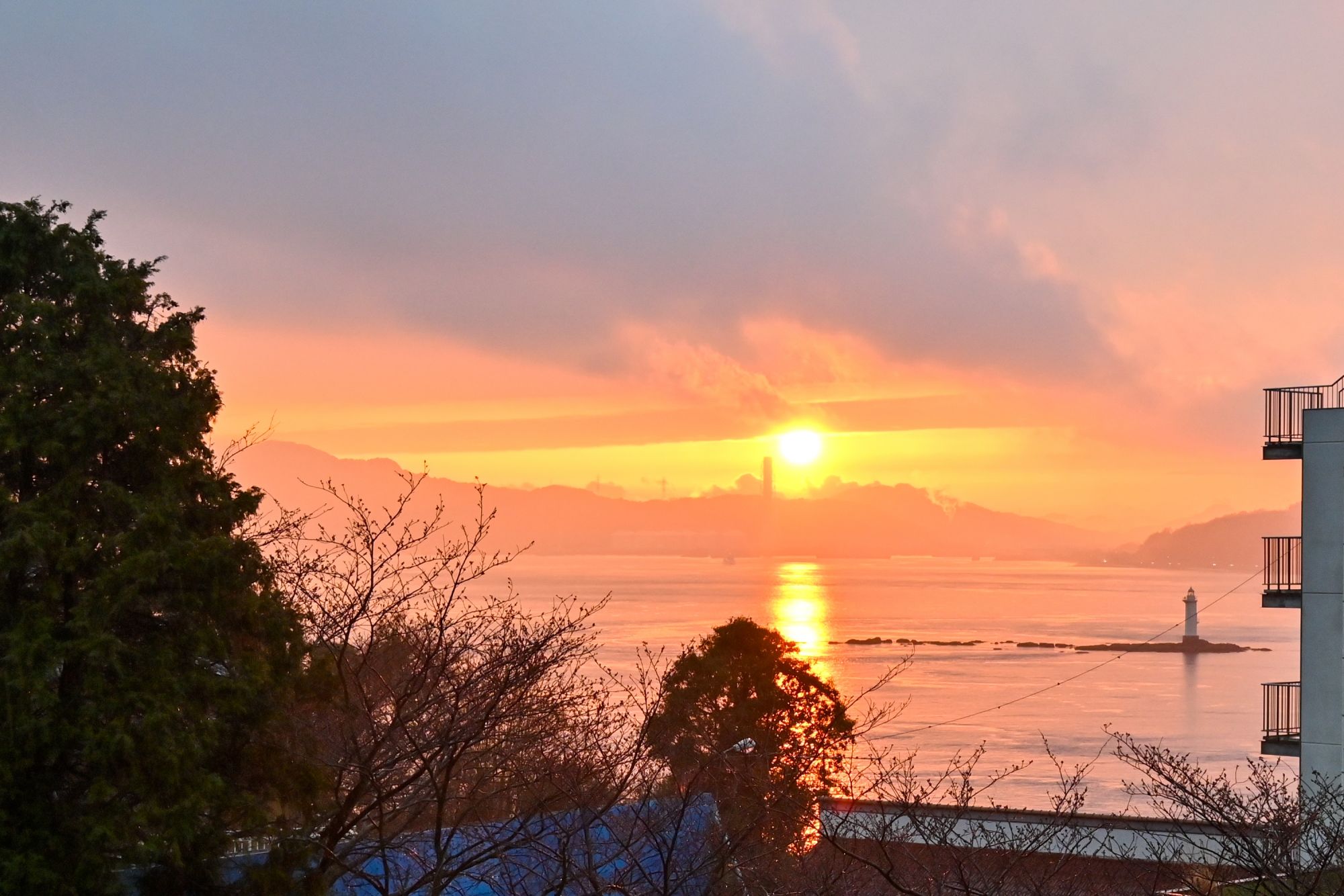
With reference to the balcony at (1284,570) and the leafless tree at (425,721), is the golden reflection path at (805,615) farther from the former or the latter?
the leafless tree at (425,721)

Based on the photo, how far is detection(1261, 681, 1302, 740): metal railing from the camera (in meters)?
16.2

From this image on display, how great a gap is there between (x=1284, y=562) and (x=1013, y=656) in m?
75.8

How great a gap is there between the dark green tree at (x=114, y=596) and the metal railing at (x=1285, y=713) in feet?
40.2

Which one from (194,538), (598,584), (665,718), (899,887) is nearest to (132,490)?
(194,538)

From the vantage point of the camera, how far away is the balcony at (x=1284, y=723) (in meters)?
16.0

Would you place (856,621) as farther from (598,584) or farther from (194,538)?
(194,538)

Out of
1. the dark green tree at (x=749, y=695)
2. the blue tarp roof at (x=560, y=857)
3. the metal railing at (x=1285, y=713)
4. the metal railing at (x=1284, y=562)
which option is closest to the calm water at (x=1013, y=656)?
the dark green tree at (x=749, y=695)

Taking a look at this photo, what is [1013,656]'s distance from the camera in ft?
294

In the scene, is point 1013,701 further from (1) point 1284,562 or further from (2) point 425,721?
(2) point 425,721

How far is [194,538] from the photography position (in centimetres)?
972

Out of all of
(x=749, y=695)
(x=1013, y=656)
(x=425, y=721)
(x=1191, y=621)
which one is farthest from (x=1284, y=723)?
(x=1191, y=621)

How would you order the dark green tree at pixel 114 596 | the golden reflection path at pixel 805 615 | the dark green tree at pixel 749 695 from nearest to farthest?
the dark green tree at pixel 114 596 → the dark green tree at pixel 749 695 → the golden reflection path at pixel 805 615

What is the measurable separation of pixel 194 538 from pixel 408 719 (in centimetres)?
263

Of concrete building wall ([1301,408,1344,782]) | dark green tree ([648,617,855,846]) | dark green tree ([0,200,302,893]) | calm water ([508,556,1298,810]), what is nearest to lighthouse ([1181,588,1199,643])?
calm water ([508,556,1298,810])
